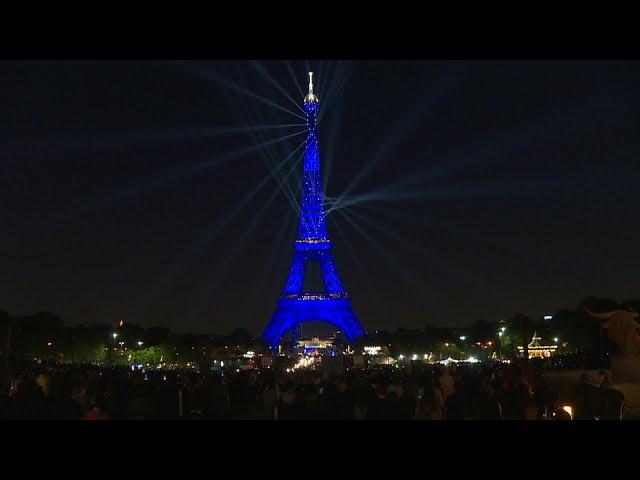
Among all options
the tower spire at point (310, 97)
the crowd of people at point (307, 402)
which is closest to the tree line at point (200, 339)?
the tower spire at point (310, 97)

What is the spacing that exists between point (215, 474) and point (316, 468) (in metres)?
0.73

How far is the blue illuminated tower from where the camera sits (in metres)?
99.8

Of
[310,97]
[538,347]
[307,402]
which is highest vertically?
[310,97]

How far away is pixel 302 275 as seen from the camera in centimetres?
10244

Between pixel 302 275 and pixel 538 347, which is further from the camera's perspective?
pixel 302 275

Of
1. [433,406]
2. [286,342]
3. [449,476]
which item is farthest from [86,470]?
[286,342]

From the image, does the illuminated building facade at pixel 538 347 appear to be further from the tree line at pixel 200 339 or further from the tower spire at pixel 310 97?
the tower spire at pixel 310 97

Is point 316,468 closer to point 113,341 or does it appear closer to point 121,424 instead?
point 121,424

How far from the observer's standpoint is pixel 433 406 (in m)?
12.8

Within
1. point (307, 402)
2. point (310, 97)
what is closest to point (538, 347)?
point (310, 97)

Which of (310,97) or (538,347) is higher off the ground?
(310,97)

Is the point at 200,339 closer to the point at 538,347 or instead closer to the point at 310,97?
the point at 310,97

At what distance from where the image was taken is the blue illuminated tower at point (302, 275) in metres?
99.8

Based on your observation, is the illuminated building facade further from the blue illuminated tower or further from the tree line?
the blue illuminated tower
